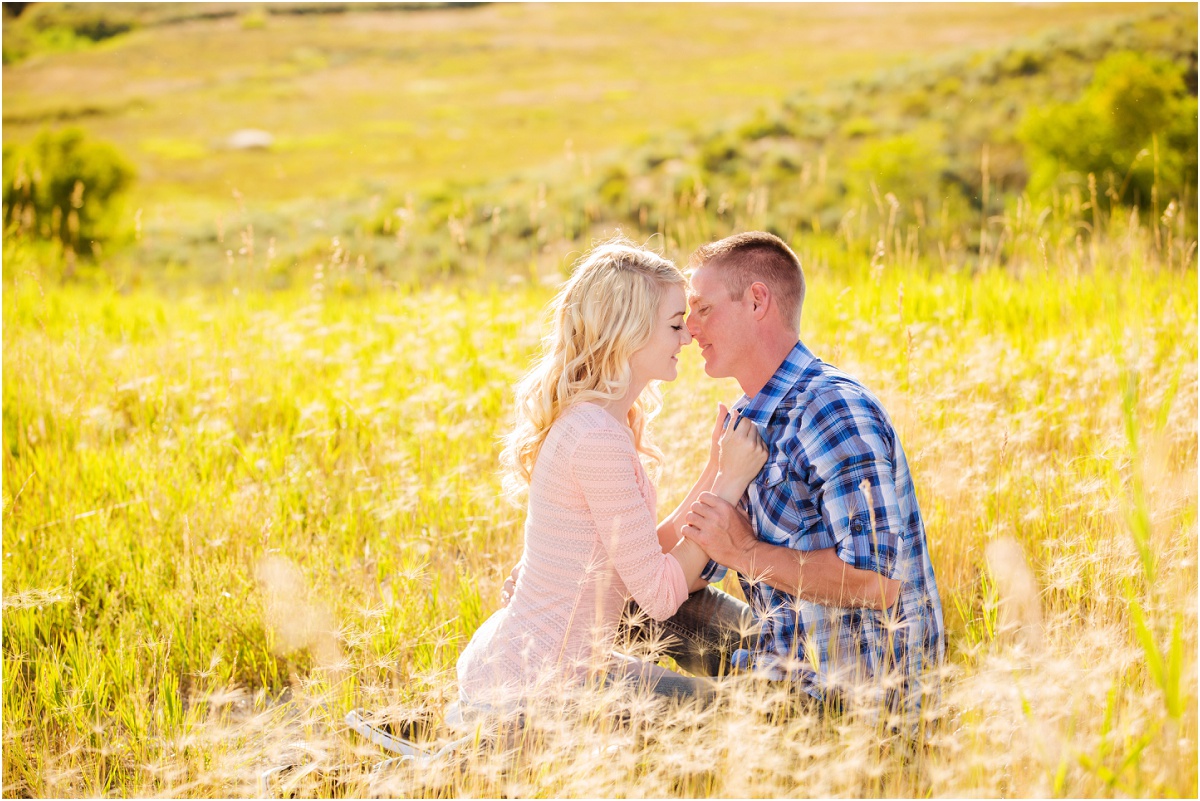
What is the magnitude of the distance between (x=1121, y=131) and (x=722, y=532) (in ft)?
44.0

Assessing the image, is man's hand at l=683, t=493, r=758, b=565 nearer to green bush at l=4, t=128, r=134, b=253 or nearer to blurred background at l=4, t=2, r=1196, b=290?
blurred background at l=4, t=2, r=1196, b=290

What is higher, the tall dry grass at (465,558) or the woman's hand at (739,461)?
the woman's hand at (739,461)

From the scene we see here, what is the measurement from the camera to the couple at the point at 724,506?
2.58m

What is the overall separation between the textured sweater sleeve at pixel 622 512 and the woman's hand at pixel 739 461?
0.26 meters

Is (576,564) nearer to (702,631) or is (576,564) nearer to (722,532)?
(722,532)

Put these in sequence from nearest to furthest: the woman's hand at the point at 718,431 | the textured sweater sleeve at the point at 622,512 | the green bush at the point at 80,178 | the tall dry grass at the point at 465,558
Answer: the tall dry grass at the point at 465,558, the textured sweater sleeve at the point at 622,512, the woman's hand at the point at 718,431, the green bush at the point at 80,178

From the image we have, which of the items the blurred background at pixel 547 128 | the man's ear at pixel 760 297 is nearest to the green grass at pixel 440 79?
the blurred background at pixel 547 128

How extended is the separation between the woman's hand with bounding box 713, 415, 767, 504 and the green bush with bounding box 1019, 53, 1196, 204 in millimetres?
11565

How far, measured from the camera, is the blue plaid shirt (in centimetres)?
252

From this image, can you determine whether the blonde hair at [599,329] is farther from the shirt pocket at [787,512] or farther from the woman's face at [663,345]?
the shirt pocket at [787,512]

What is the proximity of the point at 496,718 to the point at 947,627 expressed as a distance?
186cm

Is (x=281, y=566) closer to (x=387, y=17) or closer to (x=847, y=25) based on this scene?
(x=847, y=25)

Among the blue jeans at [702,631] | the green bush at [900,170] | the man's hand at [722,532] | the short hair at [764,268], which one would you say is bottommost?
the blue jeans at [702,631]

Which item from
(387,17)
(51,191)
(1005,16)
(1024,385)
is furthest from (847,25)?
(1024,385)
